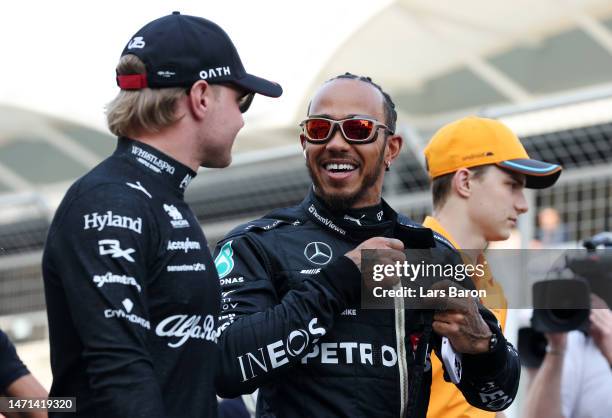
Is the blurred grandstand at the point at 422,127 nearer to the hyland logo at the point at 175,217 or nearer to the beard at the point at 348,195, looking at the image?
the beard at the point at 348,195

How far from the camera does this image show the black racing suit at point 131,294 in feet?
8.26

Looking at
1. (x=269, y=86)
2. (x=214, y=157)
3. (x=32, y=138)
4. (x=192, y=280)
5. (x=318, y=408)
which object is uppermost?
(x=32, y=138)

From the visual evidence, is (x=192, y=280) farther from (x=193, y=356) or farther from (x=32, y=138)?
(x=32, y=138)

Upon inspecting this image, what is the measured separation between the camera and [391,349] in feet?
11.1

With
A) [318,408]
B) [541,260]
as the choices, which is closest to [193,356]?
[318,408]

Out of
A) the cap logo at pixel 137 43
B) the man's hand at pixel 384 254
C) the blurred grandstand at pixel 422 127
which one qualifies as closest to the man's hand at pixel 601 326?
the blurred grandstand at pixel 422 127

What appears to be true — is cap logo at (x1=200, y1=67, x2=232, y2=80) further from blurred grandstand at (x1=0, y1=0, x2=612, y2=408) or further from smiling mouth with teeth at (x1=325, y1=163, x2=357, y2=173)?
blurred grandstand at (x1=0, y1=0, x2=612, y2=408)

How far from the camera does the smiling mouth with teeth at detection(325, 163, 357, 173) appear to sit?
3.63 meters

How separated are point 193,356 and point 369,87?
1336 millimetres

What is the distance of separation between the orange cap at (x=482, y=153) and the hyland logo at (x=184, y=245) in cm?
219

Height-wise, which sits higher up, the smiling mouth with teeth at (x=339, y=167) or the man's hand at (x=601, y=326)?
the smiling mouth with teeth at (x=339, y=167)

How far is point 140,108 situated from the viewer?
2.77m

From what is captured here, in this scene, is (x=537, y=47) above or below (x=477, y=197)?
above

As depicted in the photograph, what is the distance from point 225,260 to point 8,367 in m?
1.39
